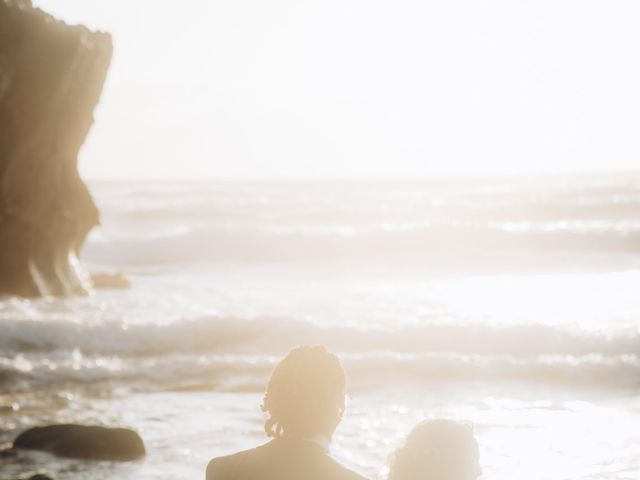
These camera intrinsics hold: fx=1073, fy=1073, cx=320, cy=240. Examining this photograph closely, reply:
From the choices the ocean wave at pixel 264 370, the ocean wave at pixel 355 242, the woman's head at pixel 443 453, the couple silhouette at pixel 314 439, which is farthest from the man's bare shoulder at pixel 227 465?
the ocean wave at pixel 355 242

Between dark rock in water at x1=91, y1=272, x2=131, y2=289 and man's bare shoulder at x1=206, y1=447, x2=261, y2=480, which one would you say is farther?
dark rock in water at x1=91, y1=272, x2=131, y2=289

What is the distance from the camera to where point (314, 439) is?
496cm

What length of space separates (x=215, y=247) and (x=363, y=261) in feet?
17.7

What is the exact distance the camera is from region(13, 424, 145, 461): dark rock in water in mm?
9078

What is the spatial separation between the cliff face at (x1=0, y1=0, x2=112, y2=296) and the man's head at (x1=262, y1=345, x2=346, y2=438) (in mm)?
12993

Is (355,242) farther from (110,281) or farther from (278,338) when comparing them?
(278,338)

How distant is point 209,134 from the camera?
105438 millimetres

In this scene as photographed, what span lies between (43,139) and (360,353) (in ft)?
22.8

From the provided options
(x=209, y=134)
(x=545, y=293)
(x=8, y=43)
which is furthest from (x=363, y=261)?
(x=209, y=134)

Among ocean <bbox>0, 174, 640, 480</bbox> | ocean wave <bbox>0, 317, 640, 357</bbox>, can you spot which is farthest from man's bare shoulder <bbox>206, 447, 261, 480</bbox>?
ocean wave <bbox>0, 317, 640, 357</bbox>

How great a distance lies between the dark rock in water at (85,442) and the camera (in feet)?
29.8

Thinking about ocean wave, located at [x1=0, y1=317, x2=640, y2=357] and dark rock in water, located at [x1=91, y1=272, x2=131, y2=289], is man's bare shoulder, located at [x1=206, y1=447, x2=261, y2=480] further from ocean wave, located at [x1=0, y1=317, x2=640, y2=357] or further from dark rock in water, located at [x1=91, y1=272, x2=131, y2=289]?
dark rock in water, located at [x1=91, y1=272, x2=131, y2=289]

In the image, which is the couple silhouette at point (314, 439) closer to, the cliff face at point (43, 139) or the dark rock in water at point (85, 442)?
the dark rock in water at point (85, 442)

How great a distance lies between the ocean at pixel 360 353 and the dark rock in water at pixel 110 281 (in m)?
0.39
